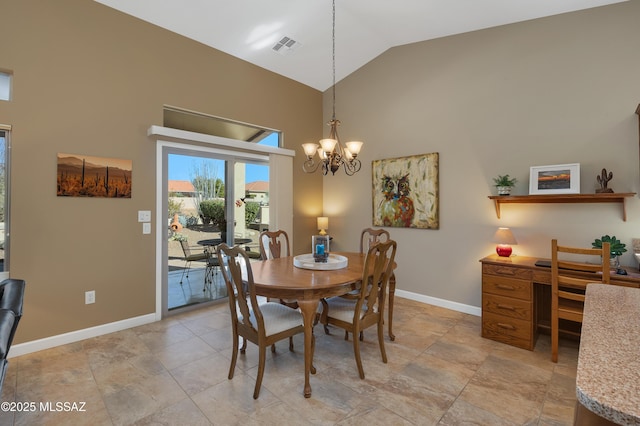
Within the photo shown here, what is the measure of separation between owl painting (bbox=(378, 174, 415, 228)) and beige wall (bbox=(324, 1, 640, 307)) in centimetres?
17

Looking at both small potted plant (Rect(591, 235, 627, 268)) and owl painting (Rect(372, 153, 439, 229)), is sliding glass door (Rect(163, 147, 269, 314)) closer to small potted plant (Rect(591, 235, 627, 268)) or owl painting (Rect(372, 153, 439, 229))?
owl painting (Rect(372, 153, 439, 229))

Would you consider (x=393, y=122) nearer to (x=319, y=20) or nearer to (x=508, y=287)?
(x=319, y=20)

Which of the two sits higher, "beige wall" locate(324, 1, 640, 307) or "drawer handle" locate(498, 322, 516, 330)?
"beige wall" locate(324, 1, 640, 307)

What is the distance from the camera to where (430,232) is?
417cm

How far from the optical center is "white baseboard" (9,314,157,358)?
2748 mm

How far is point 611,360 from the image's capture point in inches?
28.9

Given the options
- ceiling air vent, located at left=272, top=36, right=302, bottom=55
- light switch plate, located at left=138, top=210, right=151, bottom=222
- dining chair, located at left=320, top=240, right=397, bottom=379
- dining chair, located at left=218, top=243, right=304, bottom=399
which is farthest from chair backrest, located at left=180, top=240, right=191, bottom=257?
ceiling air vent, located at left=272, top=36, right=302, bottom=55

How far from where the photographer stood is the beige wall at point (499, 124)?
291 centimetres

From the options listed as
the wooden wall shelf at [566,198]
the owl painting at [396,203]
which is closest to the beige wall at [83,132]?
the owl painting at [396,203]

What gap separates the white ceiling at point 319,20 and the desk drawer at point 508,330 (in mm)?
3207

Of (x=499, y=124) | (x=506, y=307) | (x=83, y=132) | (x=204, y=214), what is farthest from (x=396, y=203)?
(x=83, y=132)

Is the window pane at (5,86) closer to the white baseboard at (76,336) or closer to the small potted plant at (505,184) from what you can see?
the white baseboard at (76,336)

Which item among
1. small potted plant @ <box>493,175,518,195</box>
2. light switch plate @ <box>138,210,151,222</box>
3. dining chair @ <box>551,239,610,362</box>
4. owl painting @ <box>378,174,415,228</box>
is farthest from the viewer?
owl painting @ <box>378,174,415,228</box>

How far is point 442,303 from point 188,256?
3.46 m
